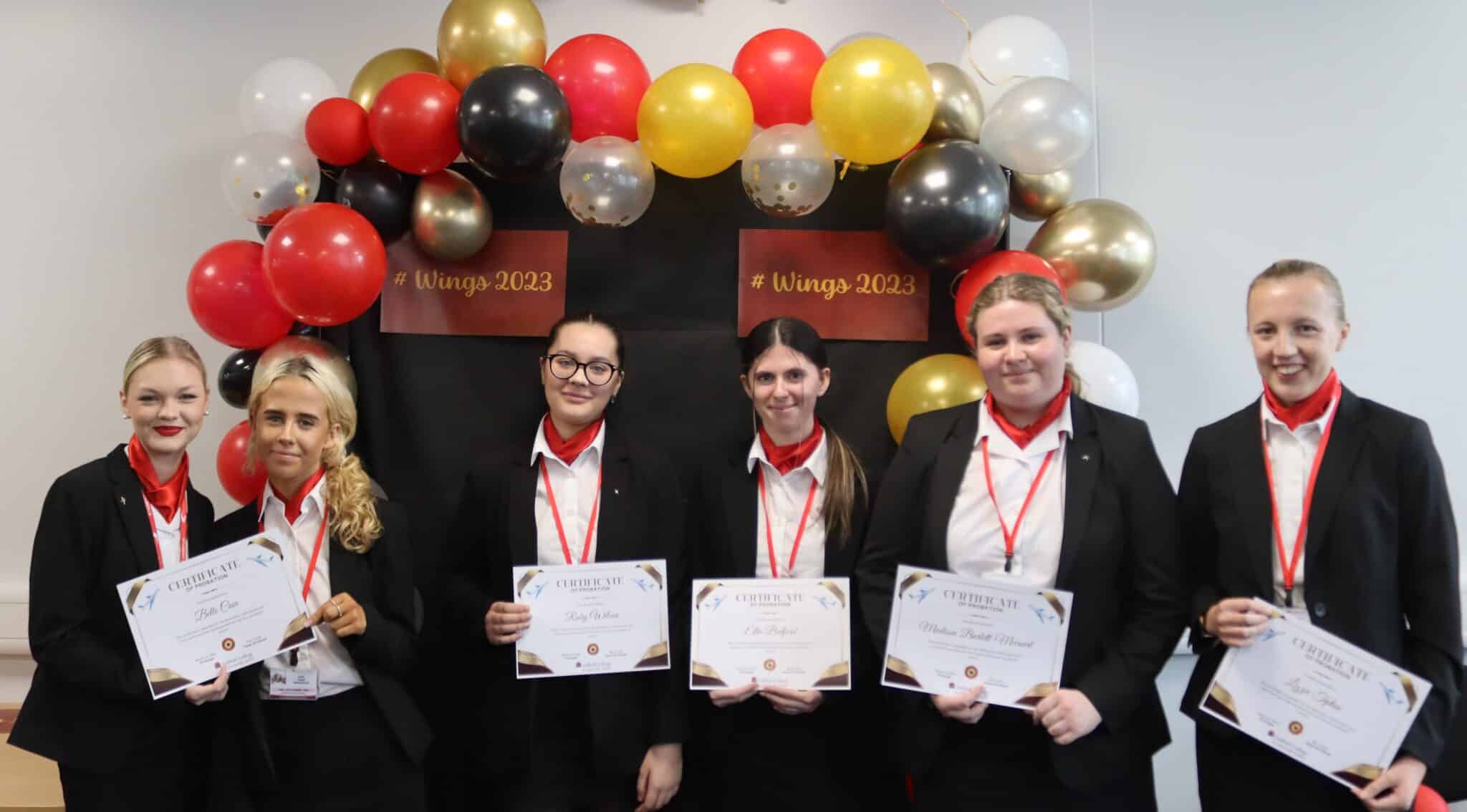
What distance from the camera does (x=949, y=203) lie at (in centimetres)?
262

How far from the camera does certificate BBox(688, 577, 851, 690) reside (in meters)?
2.15

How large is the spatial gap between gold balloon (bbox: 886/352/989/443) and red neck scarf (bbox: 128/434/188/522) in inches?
75.1

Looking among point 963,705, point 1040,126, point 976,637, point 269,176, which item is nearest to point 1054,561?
point 976,637

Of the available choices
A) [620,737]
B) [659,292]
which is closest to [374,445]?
[659,292]

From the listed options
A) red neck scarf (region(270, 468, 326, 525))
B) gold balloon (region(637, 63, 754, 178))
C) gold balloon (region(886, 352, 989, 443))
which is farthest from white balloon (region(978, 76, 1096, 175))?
red neck scarf (region(270, 468, 326, 525))

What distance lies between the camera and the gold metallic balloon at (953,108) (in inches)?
111

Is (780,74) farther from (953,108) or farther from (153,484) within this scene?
(153,484)

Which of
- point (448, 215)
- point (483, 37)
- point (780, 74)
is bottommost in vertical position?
point (448, 215)

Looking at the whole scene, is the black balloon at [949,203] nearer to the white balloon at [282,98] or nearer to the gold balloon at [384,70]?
the gold balloon at [384,70]

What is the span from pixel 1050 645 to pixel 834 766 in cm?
65

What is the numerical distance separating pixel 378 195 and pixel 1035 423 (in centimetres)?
208

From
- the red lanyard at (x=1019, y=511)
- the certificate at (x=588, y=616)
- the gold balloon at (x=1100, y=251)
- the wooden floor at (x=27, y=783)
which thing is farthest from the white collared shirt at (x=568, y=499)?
the wooden floor at (x=27, y=783)

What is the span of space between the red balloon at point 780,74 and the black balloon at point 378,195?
1131 mm

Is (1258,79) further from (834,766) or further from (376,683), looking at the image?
(376,683)
